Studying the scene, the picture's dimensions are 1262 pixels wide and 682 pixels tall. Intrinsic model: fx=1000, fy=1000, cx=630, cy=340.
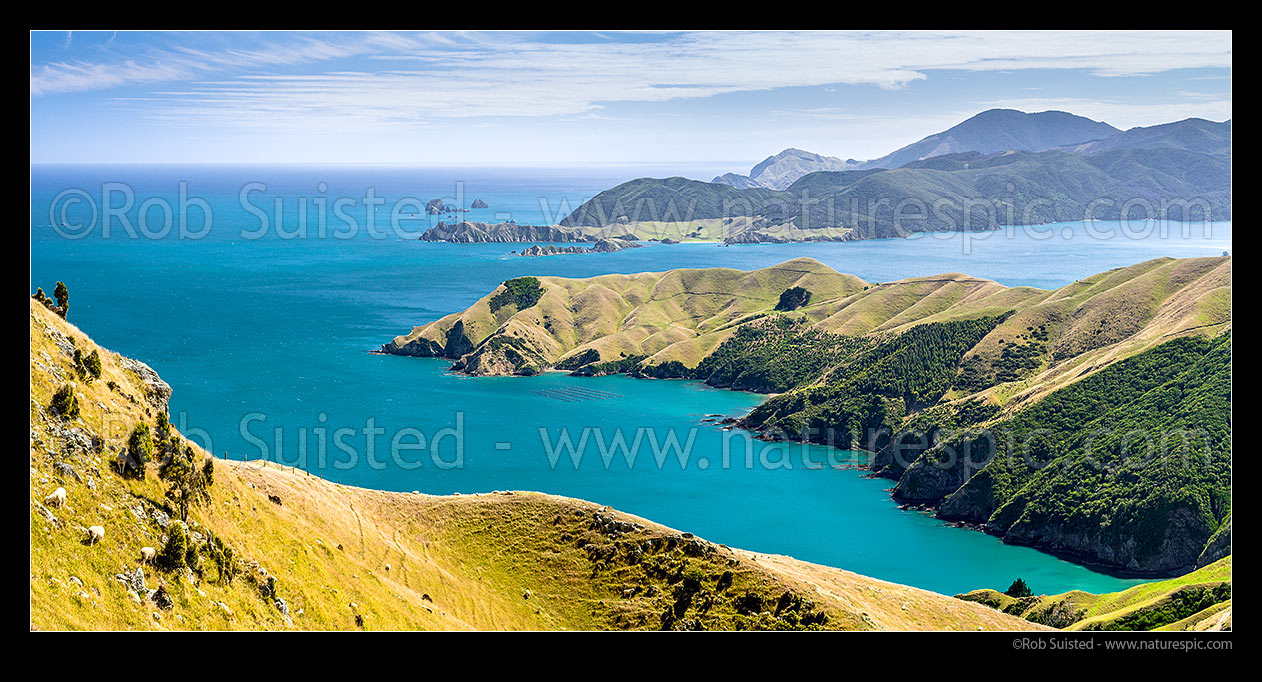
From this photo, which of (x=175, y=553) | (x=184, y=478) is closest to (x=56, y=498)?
(x=175, y=553)

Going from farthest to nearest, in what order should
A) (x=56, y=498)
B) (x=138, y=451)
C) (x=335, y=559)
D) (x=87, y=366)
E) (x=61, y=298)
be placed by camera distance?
(x=335, y=559) < (x=61, y=298) < (x=87, y=366) < (x=138, y=451) < (x=56, y=498)

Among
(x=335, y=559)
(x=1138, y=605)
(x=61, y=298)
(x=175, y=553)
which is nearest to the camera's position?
(x=175, y=553)

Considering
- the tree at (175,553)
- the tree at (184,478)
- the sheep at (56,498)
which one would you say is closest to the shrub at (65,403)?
the tree at (184,478)

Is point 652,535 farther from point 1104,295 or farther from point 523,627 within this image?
point 1104,295

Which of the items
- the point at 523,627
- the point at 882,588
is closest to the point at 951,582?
the point at 882,588

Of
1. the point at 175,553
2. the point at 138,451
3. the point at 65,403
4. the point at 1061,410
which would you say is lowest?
the point at 1061,410

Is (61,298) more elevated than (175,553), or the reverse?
(61,298)

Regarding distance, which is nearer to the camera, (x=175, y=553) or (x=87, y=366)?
(x=175, y=553)

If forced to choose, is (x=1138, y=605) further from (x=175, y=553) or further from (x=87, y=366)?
(x=87, y=366)
